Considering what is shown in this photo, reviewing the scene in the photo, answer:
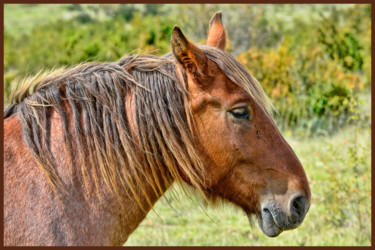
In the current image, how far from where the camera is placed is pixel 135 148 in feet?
8.33

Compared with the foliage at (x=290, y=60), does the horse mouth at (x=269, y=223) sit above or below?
above

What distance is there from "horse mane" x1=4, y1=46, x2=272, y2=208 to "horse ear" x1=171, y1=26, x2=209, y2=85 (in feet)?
0.25

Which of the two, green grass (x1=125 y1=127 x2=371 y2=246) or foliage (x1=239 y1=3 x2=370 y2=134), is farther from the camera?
foliage (x1=239 y1=3 x2=370 y2=134)

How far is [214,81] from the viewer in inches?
104

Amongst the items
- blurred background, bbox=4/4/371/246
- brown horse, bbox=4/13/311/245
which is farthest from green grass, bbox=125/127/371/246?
brown horse, bbox=4/13/311/245

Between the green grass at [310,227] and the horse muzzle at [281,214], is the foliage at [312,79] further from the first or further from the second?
the horse muzzle at [281,214]

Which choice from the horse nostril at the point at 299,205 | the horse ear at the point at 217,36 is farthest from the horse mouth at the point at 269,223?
the horse ear at the point at 217,36

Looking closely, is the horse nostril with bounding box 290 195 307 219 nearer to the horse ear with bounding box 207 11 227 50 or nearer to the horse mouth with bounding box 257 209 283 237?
the horse mouth with bounding box 257 209 283 237

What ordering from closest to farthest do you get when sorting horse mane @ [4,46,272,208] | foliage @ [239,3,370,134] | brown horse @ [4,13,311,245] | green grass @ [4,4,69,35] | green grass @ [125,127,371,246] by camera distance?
brown horse @ [4,13,311,245], horse mane @ [4,46,272,208], green grass @ [125,127,371,246], foliage @ [239,3,370,134], green grass @ [4,4,69,35]

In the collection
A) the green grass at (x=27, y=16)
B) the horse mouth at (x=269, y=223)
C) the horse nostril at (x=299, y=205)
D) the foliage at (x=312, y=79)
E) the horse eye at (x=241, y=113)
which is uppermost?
the horse eye at (x=241, y=113)

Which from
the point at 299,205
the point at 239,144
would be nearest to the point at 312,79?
the point at 299,205

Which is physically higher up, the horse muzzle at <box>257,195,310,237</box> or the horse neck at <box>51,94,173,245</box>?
the horse neck at <box>51,94,173,245</box>

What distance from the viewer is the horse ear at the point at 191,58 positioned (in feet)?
8.22

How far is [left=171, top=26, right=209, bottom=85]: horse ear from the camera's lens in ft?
8.22
